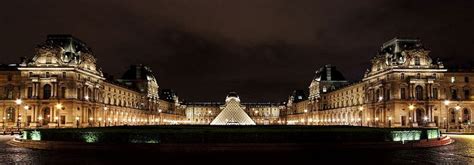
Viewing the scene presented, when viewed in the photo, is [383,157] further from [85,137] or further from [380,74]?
[380,74]

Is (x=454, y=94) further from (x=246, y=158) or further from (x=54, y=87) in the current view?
(x=246, y=158)

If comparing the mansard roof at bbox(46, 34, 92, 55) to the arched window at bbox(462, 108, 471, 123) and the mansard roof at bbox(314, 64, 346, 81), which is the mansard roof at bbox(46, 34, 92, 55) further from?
the mansard roof at bbox(314, 64, 346, 81)

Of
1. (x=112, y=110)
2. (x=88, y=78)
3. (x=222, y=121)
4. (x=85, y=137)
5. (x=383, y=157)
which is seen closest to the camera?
(x=383, y=157)

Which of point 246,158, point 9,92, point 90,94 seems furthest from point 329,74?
point 246,158

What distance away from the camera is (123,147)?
3130 centimetres

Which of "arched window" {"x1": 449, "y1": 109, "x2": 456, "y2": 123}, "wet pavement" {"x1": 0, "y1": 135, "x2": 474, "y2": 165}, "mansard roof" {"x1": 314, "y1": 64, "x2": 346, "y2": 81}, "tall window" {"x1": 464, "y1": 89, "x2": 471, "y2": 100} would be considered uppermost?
"mansard roof" {"x1": 314, "y1": 64, "x2": 346, "y2": 81}

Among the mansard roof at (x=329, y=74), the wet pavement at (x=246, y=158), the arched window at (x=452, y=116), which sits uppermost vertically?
the mansard roof at (x=329, y=74)

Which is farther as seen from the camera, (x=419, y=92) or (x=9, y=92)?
(x=419, y=92)

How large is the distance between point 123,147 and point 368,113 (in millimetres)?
71752

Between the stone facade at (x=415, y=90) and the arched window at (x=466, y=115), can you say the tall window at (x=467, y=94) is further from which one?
the arched window at (x=466, y=115)

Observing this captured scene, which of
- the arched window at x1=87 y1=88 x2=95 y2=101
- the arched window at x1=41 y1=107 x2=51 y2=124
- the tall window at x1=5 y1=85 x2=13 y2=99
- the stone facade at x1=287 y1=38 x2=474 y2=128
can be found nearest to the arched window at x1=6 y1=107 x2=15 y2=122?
the tall window at x1=5 y1=85 x2=13 y2=99

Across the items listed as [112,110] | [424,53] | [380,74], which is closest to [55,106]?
[112,110]

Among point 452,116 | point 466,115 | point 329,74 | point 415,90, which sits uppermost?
point 329,74

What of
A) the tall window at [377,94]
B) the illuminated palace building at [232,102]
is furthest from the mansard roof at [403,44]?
the tall window at [377,94]
